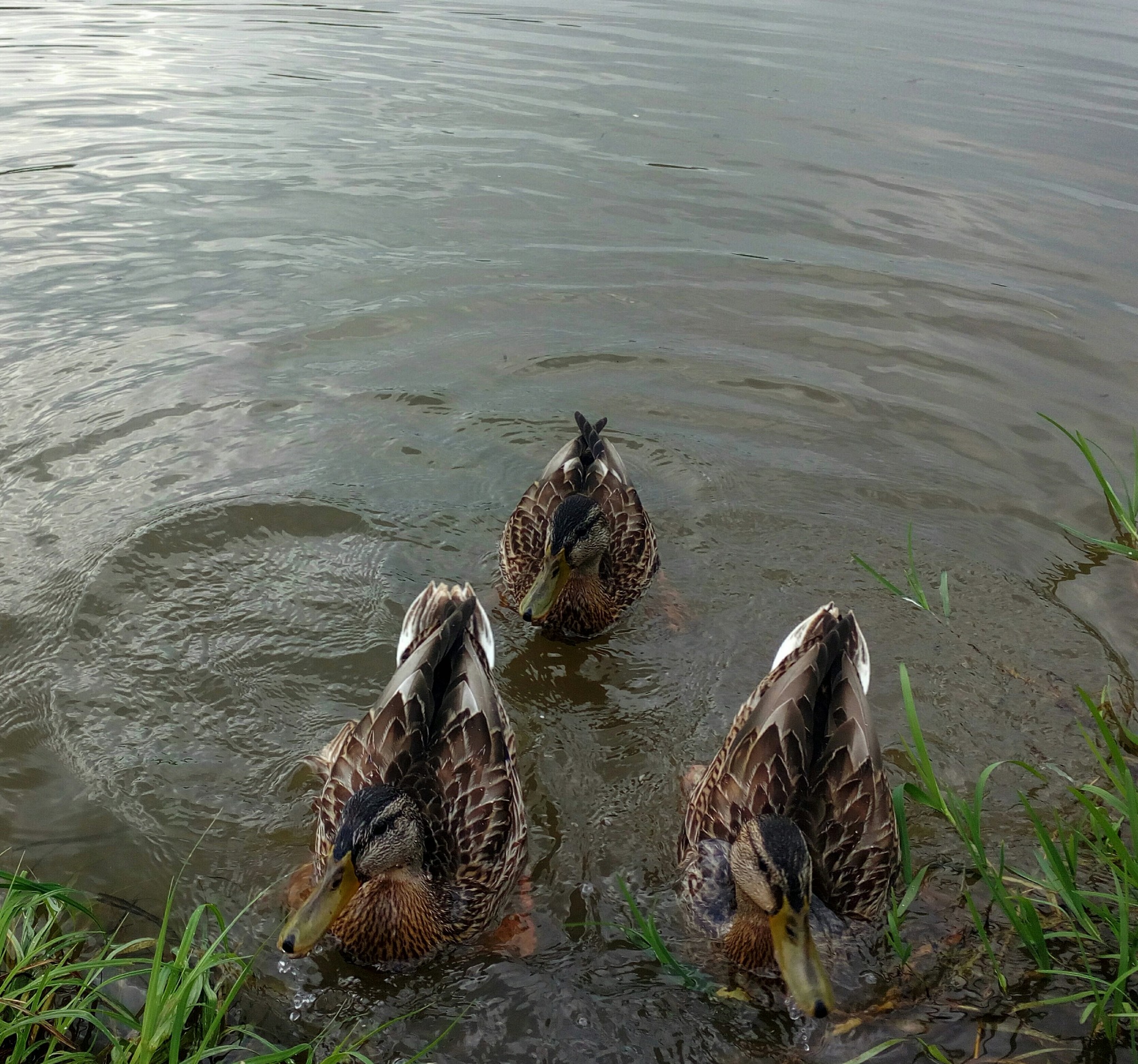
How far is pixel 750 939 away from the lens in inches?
129

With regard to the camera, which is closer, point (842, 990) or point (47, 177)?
point (842, 990)

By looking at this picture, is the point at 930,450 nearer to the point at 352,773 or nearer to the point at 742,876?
the point at 742,876

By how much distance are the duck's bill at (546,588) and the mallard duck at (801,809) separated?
1.25 m

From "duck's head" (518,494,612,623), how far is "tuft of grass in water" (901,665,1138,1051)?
1844 mm

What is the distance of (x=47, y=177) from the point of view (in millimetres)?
9344

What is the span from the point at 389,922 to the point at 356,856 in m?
0.44

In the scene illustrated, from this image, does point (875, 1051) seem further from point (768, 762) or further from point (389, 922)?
point (389, 922)

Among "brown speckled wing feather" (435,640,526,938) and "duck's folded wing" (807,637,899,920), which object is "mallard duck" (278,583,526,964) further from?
"duck's folded wing" (807,637,899,920)

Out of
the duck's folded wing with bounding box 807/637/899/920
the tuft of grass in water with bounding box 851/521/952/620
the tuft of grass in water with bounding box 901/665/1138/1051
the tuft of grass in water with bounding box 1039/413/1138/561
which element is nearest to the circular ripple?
the duck's folded wing with bounding box 807/637/899/920

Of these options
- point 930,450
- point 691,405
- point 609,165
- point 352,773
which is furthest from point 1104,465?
point 609,165

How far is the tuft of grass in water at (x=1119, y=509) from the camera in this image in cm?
457

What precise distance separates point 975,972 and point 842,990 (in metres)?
0.44

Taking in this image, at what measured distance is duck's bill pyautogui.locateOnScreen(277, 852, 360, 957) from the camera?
9.70ft

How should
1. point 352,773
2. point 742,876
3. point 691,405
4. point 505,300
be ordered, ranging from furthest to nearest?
point 505,300, point 691,405, point 352,773, point 742,876
